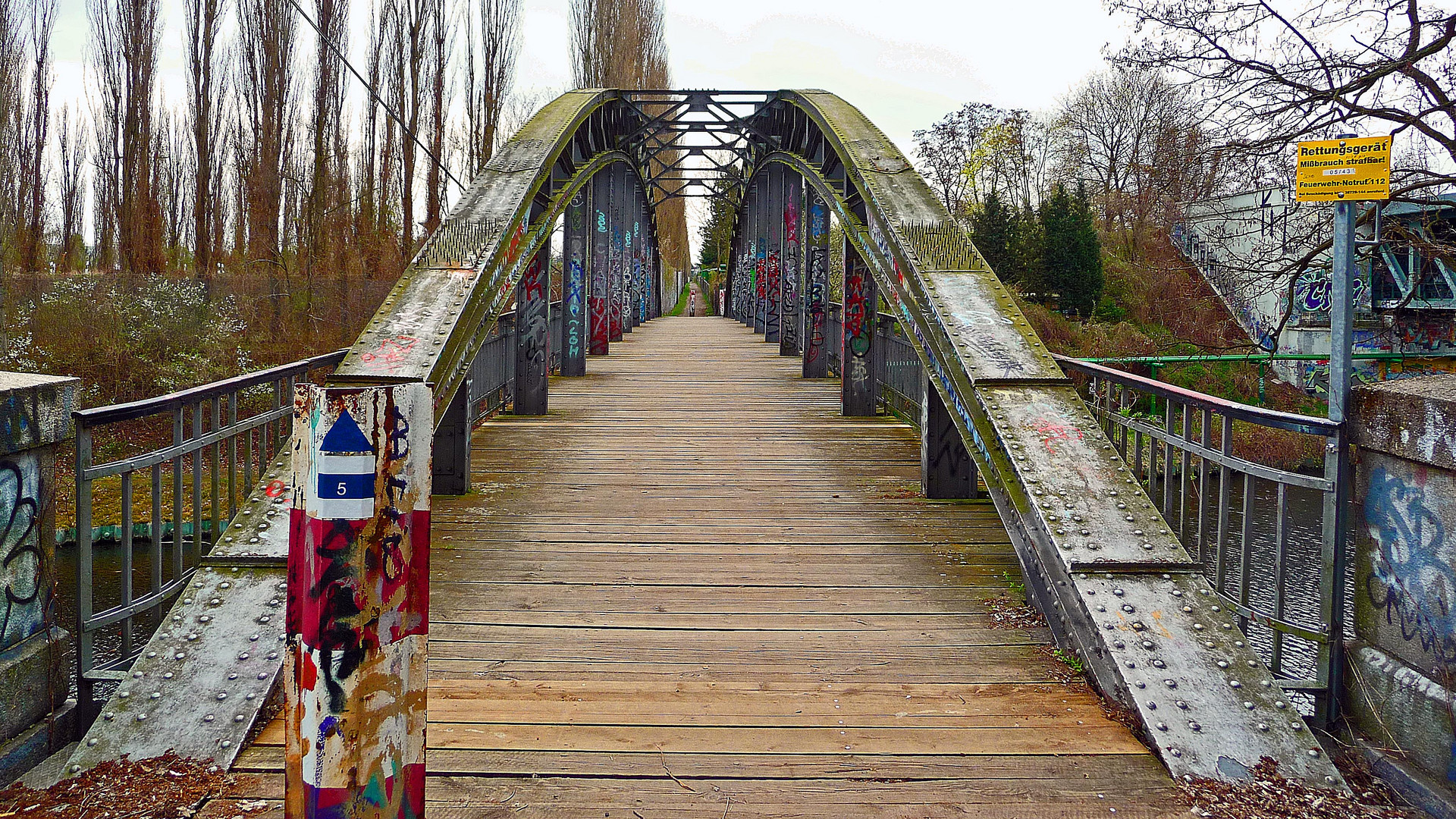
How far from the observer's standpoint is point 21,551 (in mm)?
3234

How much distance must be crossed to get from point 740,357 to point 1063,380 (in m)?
11.5

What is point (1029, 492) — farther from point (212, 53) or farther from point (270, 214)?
point (212, 53)

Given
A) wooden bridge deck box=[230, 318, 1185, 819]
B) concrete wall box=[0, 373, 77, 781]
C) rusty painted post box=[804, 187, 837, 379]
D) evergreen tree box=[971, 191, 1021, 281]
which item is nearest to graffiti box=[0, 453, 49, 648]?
concrete wall box=[0, 373, 77, 781]

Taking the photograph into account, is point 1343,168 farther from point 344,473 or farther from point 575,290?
point 575,290

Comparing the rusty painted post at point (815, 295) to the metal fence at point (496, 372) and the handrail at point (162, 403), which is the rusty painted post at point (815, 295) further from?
the handrail at point (162, 403)

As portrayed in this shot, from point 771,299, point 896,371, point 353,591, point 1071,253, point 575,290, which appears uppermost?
point 1071,253

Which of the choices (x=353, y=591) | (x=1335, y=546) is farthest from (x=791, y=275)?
(x=353, y=591)

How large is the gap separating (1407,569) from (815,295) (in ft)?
31.2

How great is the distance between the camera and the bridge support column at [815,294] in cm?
1215

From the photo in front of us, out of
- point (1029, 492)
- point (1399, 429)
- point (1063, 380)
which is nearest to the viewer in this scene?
point (1399, 429)

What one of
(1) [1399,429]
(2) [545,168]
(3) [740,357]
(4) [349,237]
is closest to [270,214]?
(4) [349,237]

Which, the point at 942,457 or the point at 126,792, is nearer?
the point at 126,792

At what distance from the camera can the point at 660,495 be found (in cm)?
638

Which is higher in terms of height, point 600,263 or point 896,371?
point 600,263
